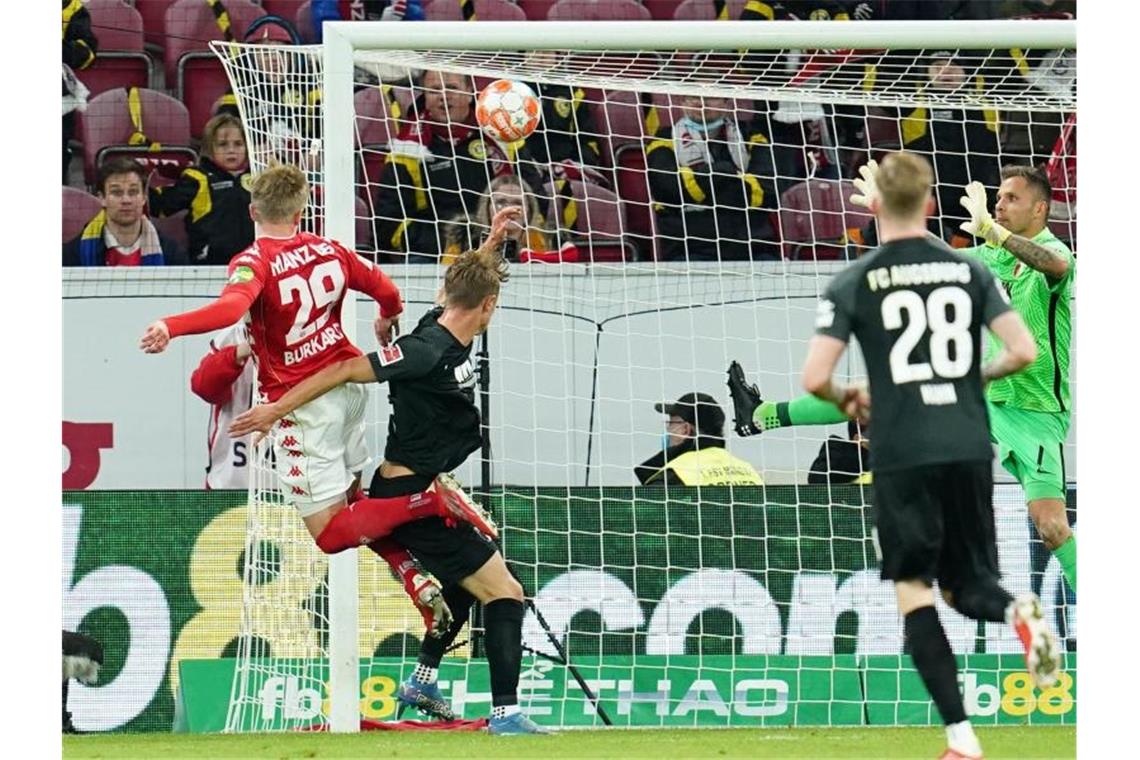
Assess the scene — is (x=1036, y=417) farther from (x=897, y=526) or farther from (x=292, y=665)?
(x=292, y=665)

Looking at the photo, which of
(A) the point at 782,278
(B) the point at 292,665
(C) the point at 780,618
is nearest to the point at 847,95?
(A) the point at 782,278

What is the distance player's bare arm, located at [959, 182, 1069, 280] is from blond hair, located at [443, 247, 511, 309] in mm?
1953

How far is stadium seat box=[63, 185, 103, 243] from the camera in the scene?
1171 centimetres

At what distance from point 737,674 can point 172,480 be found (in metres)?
3.41

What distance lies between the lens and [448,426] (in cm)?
735

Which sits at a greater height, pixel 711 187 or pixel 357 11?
pixel 357 11

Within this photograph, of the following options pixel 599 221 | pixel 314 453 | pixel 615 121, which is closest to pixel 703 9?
pixel 615 121

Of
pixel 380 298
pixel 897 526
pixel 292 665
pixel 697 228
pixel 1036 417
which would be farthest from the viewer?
pixel 697 228

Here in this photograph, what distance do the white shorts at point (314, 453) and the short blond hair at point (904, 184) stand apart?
2862 mm

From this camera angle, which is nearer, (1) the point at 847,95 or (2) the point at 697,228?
(1) the point at 847,95

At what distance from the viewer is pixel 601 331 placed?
9.75m

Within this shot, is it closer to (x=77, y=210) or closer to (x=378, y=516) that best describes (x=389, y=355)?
(x=378, y=516)

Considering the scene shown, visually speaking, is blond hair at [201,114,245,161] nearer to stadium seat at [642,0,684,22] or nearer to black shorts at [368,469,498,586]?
stadium seat at [642,0,684,22]

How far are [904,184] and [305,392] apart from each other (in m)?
2.83
